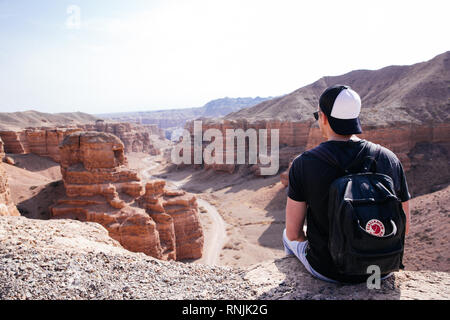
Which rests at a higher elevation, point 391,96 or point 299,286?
point 391,96

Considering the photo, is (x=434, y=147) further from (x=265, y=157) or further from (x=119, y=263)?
(x=119, y=263)

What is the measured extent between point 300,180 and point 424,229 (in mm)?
12835

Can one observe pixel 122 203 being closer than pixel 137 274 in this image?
No

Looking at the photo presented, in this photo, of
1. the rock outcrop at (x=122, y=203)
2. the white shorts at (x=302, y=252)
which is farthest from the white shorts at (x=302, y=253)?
the rock outcrop at (x=122, y=203)

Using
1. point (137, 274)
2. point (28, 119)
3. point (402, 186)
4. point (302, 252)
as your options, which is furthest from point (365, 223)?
point (28, 119)

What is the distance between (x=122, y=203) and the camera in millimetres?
14148

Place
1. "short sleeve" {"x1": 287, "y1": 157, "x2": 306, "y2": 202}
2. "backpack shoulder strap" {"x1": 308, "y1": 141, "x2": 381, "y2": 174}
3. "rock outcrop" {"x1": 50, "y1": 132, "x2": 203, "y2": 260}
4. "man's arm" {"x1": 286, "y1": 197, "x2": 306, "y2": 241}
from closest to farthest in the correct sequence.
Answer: "backpack shoulder strap" {"x1": 308, "y1": 141, "x2": 381, "y2": 174}
"short sleeve" {"x1": 287, "y1": 157, "x2": 306, "y2": 202}
"man's arm" {"x1": 286, "y1": 197, "x2": 306, "y2": 241}
"rock outcrop" {"x1": 50, "y1": 132, "x2": 203, "y2": 260}

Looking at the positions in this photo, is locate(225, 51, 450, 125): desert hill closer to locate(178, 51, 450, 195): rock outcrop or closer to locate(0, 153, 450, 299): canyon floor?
locate(178, 51, 450, 195): rock outcrop

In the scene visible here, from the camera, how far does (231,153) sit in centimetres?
3816

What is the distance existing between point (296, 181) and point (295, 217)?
40 cm

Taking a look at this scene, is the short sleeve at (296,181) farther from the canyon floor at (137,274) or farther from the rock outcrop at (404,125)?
the rock outcrop at (404,125)

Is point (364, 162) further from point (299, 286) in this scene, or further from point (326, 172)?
point (299, 286)

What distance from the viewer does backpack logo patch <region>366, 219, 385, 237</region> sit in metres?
2.24

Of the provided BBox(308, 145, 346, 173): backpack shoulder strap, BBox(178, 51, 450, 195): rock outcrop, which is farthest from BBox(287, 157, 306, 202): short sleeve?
BBox(178, 51, 450, 195): rock outcrop
